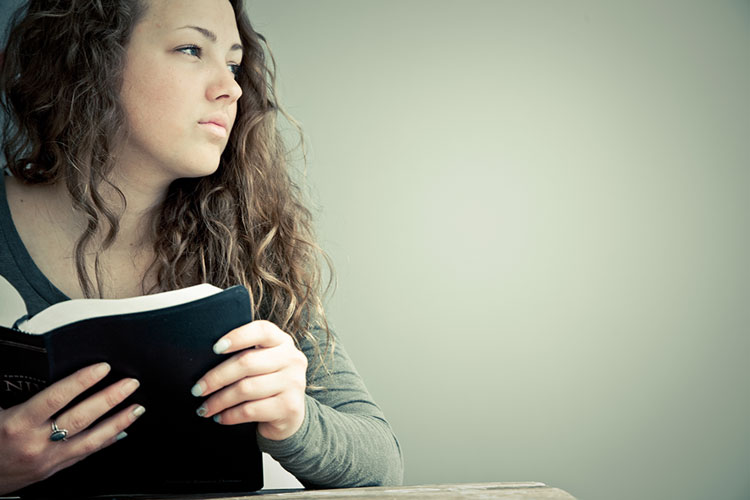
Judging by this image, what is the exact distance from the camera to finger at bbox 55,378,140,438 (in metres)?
0.71

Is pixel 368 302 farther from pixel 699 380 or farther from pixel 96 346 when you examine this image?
pixel 96 346

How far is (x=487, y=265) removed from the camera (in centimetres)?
219

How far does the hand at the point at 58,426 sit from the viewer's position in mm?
693

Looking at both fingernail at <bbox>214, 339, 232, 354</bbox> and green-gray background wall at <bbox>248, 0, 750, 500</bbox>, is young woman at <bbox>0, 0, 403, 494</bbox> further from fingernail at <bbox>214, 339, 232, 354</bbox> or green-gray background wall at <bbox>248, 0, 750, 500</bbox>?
green-gray background wall at <bbox>248, 0, 750, 500</bbox>

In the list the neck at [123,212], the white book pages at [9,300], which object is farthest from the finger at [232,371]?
the neck at [123,212]

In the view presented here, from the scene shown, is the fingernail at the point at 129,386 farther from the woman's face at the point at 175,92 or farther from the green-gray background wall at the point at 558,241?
the green-gray background wall at the point at 558,241

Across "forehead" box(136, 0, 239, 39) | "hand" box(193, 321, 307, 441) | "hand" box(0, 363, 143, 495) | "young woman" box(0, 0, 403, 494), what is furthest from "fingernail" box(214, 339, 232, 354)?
"forehead" box(136, 0, 239, 39)

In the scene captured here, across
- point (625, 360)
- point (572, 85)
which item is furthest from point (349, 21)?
point (625, 360)

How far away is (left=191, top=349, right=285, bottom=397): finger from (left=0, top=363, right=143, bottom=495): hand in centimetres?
7


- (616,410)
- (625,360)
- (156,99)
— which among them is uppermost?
(156,99)

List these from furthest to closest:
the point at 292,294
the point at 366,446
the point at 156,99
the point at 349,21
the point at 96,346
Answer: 1. the point at 349,21
2. the point at 292,294
3. the point at 156,99
4. the point at 366,446
5. the point at 96,346

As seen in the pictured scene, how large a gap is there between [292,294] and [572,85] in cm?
147

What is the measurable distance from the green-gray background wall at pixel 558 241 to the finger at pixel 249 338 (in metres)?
1.38

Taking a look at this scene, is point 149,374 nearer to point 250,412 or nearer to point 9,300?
point 250,412
